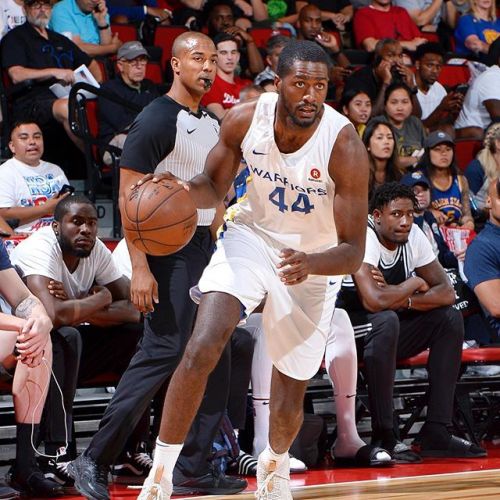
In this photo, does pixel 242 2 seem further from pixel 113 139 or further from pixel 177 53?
pixel 177 53

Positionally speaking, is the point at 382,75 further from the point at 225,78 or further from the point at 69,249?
the point at 69,249

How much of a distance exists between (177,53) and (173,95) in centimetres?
19

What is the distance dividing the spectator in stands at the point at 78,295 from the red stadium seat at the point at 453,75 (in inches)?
211

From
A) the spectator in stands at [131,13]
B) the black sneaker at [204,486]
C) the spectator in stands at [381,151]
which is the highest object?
the spectator in stands at [131,13]

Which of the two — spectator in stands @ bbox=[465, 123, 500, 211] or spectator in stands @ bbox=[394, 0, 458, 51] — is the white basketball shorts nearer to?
spectator in stands @ bbox=[465, 123, 500, 211]

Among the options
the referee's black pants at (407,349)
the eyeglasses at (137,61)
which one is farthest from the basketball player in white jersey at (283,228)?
the eyeglasses at (137,61)

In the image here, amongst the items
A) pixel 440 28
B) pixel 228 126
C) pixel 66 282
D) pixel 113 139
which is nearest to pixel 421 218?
pixel 113 139

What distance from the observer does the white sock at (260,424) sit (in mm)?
5283

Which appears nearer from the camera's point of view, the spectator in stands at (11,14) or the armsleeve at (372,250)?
the armsleeve at (372,250)

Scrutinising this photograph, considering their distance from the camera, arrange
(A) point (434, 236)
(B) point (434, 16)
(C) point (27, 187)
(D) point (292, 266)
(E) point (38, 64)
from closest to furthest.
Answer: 1. (D) point (292, 266)
2. (C) point (27, 187)
3. (A) point (434, 236)
4. (E) point (38, 64)
5. (B) point (434, 16)

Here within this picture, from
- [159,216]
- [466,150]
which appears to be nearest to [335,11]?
[466,150]

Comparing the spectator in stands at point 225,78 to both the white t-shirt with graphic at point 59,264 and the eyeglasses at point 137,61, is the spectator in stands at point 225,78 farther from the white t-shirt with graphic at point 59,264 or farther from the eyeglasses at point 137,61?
the white t-shirt with graphic at point 59,264

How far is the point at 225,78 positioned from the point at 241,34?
63cm

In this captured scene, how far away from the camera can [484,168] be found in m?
8.31
